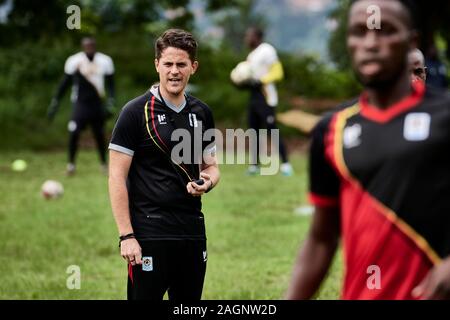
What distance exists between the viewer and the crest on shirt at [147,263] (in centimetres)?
543

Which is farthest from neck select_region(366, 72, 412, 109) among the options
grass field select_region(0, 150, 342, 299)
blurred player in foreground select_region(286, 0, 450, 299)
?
grass field select_region(0, 150, 342, 299)

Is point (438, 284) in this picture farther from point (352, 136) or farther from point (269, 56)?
point (269, 56)

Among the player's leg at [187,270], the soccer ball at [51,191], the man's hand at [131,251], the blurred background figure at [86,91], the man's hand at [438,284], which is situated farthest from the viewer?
the blurred background figure at [86,91]

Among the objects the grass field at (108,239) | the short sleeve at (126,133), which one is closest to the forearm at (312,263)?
the short sleeve at (126,133)

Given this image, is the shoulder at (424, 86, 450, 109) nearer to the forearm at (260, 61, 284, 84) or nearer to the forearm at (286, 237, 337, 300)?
the forearm at (286, 237, 337, 300)

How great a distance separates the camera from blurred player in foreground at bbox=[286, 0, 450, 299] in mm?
3242

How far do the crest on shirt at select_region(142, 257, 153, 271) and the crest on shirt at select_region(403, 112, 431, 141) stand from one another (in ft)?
8.30

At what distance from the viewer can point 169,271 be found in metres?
5.50

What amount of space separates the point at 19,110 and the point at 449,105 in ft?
76.6

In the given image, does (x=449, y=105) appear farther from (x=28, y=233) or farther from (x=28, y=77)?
(x=28, y=77)

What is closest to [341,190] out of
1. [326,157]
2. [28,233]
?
[326,157]

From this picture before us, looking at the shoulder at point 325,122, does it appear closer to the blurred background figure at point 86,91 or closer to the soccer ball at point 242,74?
the soccer ball at point 242,74

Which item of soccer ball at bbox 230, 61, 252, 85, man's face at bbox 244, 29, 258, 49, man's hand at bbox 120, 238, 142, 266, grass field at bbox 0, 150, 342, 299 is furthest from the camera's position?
soccer ball at bbox 230, 61, 252, 85

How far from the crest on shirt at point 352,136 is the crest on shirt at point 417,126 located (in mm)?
192
